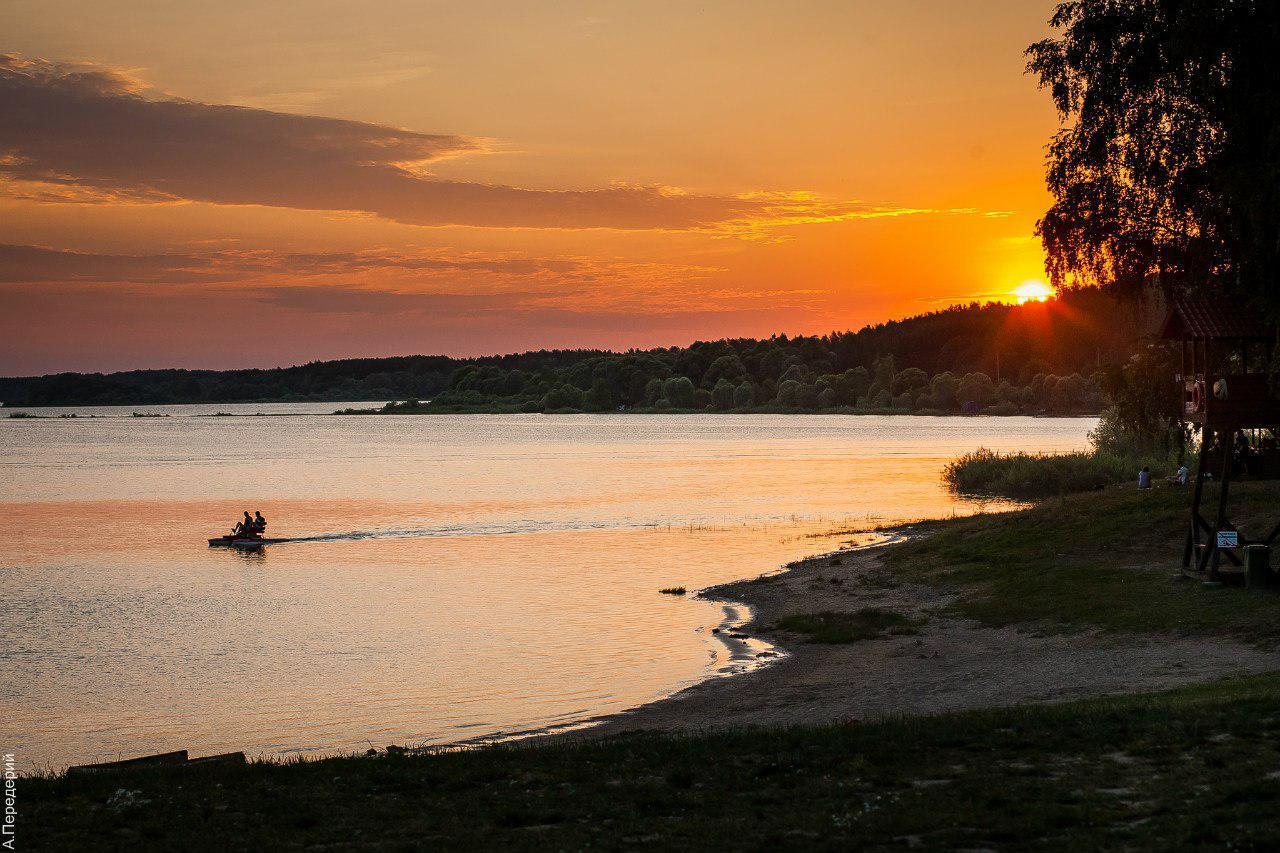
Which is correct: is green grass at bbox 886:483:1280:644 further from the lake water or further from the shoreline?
the lake water

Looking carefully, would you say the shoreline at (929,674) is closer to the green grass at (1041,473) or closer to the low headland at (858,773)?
the low headland at (858,773)

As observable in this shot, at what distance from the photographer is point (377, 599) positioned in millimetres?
42250

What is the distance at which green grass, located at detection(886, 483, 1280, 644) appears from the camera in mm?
25281

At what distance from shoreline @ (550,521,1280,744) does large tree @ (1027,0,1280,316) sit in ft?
30.1

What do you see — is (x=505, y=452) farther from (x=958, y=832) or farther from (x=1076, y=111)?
(x=958, y=832)

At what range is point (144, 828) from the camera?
487 inches

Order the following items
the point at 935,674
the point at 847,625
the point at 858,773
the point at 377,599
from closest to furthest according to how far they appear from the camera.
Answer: the point at 858,773 < the point at 935,674 < the point at 847,625 < the point at 377,599

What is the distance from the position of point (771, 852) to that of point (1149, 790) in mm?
4384

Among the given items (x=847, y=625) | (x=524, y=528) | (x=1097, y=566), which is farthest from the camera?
(x=524, y=528)

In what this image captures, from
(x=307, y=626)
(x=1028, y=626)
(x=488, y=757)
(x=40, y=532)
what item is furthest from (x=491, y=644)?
(x=40, y=532)

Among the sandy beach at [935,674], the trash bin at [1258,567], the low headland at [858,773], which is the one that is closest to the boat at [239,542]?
the sandy beach at [935,674]

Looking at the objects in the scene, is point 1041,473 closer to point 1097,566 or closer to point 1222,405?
point 1097,566

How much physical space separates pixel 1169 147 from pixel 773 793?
79.1 feet

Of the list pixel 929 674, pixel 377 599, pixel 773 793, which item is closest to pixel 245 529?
pixel 377 599
